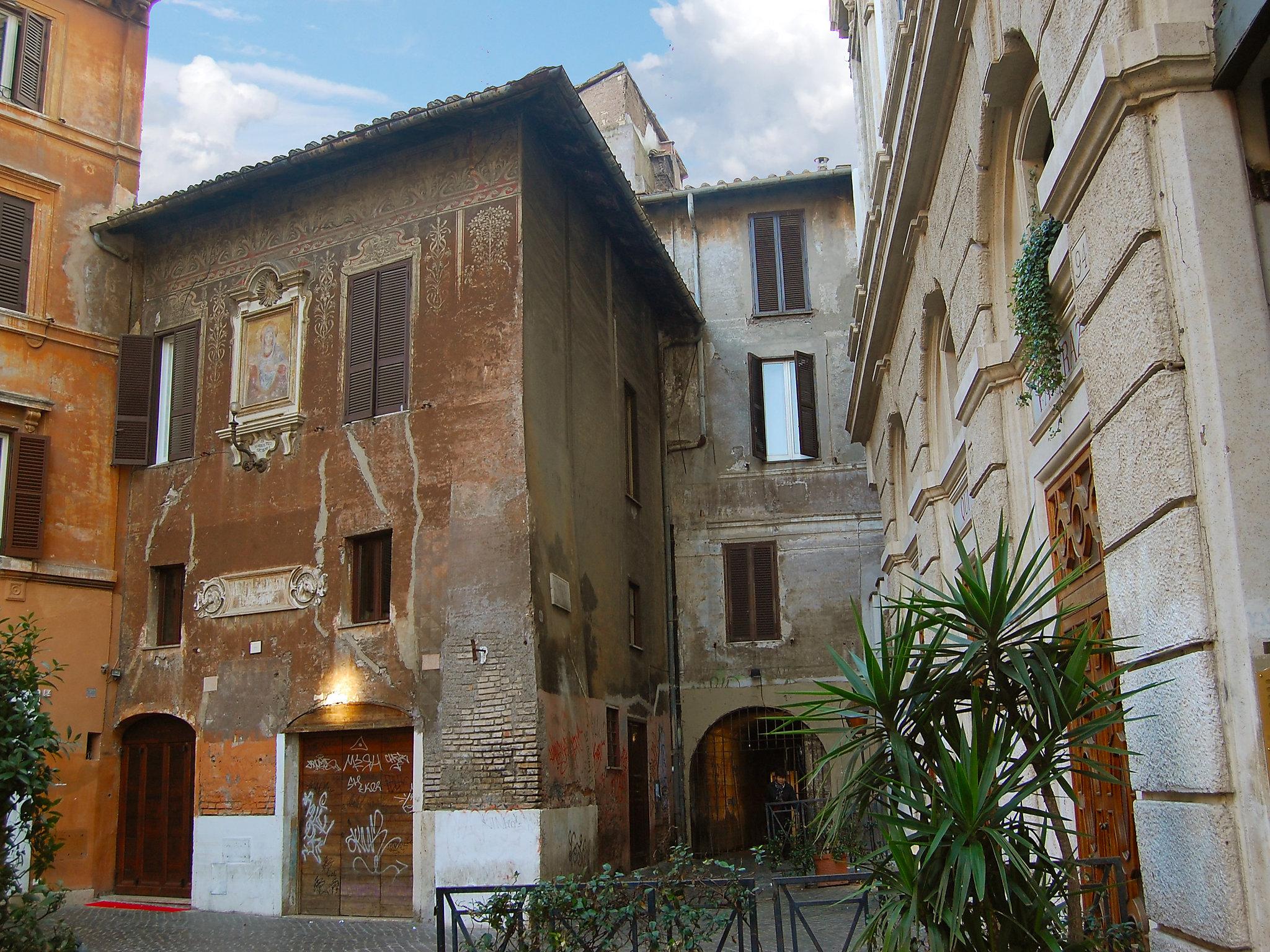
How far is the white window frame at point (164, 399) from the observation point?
16781mm

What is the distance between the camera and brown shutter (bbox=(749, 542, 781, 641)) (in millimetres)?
19422

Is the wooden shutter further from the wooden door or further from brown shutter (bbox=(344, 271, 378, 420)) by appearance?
the wooden door

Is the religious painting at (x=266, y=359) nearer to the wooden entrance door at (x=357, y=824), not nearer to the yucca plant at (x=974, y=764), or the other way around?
the wooden entrance door at (x=357, y=824)

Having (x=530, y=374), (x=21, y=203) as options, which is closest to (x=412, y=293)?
(x=530, y=374)

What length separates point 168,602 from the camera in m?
16.5

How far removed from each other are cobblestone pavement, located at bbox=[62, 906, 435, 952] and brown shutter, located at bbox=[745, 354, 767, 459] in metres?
10.0

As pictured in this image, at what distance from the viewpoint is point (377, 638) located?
1417cm

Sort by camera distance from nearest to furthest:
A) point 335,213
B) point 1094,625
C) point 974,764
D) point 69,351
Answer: point 974,764 < point 1094,625 < point 335,213 < point 69,351

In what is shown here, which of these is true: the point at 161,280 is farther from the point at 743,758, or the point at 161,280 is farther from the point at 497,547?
the point at 743,758

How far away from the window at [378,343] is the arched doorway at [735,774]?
7633 millimetres

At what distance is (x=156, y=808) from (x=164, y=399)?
5745 mm

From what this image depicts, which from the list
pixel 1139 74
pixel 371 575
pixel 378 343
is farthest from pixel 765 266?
pixel 1139 74

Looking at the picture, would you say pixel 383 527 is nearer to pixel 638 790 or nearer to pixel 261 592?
pixel 261 592

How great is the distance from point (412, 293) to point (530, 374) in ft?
6.84
